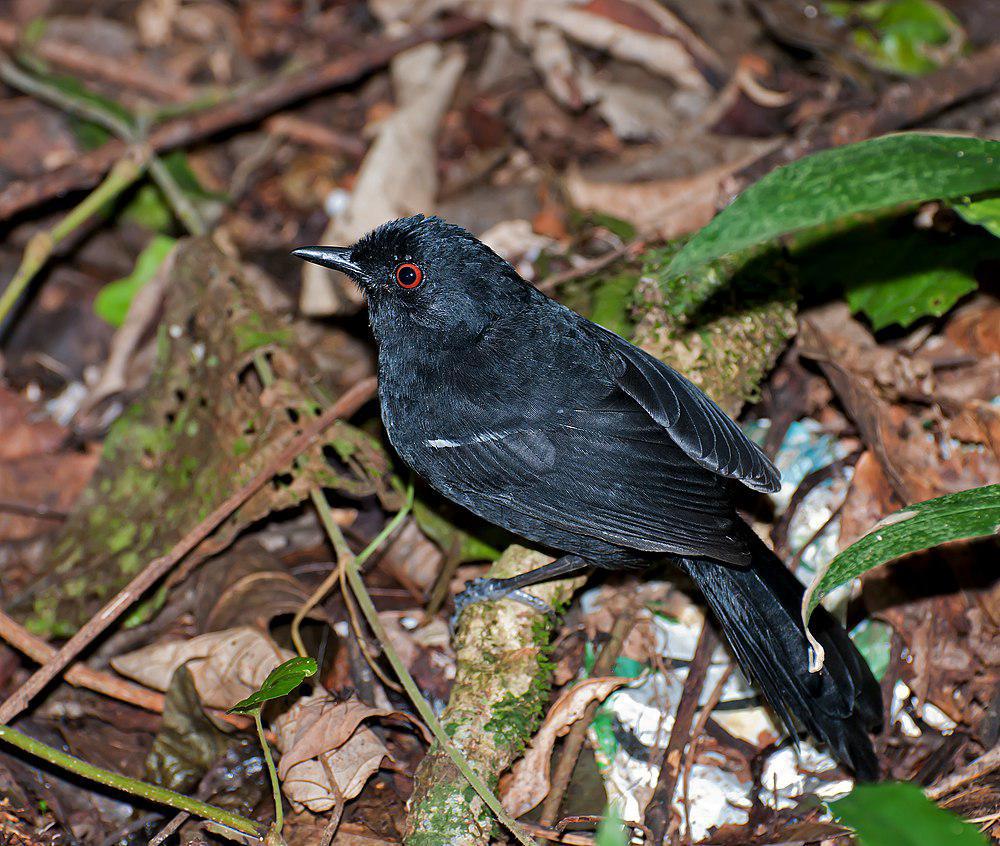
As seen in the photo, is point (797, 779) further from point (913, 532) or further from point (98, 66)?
point (98, 66)

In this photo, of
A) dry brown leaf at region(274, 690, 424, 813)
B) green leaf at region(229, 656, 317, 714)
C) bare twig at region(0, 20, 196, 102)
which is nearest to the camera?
green leaf at region(229, 656, 317, 714)

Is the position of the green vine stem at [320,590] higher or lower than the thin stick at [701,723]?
higher

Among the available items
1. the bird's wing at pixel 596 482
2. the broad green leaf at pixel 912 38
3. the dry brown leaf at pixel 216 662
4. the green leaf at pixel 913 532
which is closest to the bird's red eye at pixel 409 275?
the bird's wing at pixel 596 482

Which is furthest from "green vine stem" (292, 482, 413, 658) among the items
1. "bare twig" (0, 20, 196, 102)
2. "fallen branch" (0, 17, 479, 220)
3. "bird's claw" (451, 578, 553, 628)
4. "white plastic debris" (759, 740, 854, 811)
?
"bare twig" (0, 20, 196, 102)

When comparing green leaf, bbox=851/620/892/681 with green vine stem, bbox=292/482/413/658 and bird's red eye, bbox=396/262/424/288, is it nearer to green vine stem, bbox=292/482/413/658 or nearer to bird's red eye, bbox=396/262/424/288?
green vine stem, bbox=292/482/413/658

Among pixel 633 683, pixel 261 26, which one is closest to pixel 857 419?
pixel 633 683

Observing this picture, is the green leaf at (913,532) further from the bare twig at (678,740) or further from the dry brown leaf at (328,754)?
the dry brown leaf at (328,754)

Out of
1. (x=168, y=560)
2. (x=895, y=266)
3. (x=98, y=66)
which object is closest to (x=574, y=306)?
(x=895, y=266)

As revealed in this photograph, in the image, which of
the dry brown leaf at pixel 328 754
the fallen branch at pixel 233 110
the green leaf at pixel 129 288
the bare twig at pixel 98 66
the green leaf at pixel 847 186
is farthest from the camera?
the bare twig at pixel 98 66
